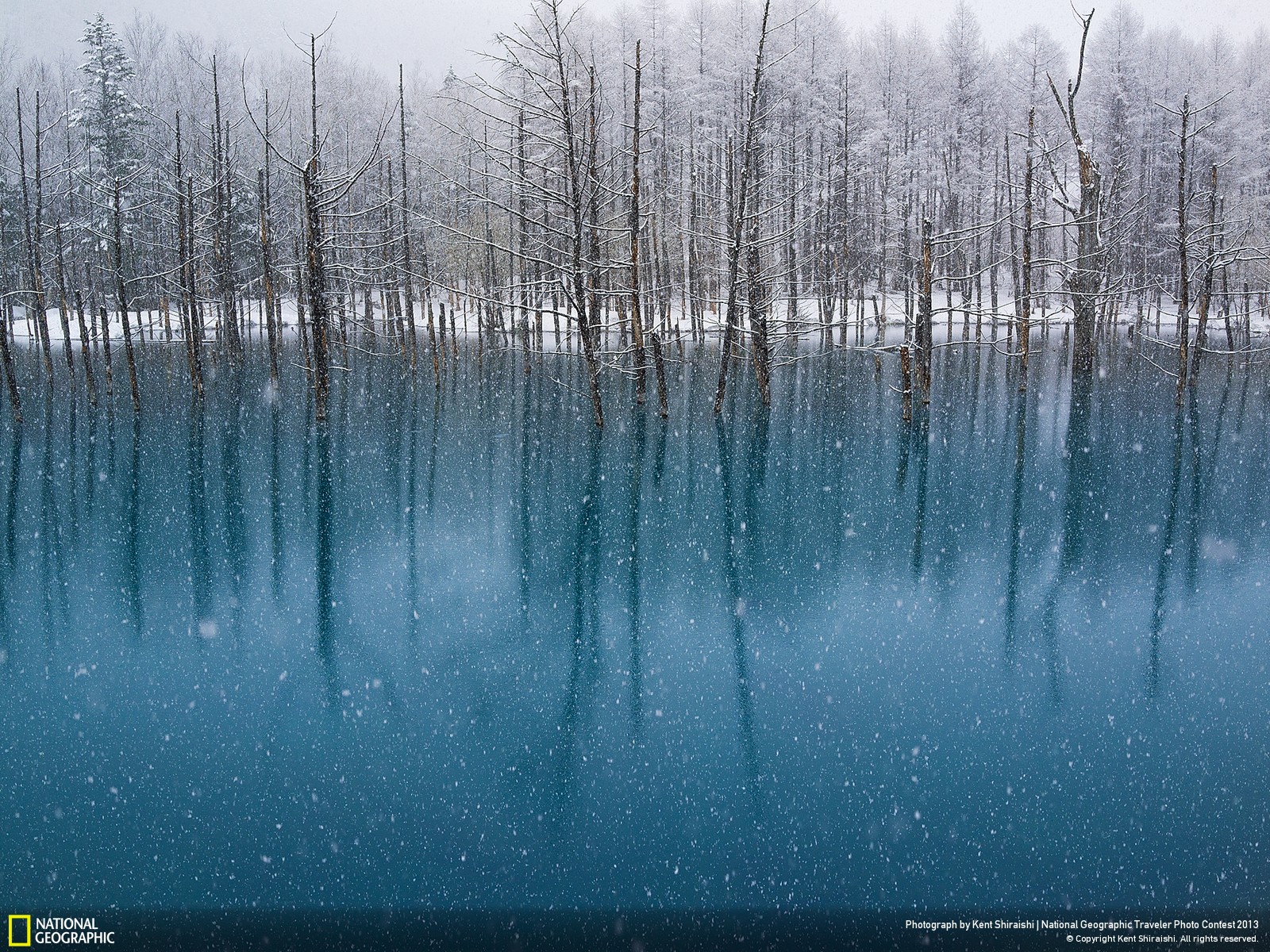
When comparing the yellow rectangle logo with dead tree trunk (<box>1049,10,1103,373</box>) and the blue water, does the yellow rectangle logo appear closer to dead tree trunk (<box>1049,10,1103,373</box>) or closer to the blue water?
the blue water

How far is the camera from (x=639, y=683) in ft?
24.5

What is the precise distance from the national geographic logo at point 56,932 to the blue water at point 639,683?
122 mm

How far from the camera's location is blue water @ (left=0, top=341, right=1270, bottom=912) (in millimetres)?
5113

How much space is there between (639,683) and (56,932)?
4.25 metres

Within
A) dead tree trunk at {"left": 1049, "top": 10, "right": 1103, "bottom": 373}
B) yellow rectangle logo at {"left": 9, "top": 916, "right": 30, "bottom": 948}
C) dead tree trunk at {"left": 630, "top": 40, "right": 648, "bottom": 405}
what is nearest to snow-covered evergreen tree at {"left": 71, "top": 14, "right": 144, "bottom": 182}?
dead tree trunk at {"left": 630, "top": 40, "right": 648, "bottom": 405}

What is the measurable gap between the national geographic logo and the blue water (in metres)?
0.12

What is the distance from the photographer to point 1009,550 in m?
10.9

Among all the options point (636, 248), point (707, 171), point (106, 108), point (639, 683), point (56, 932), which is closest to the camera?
point (56, 932)

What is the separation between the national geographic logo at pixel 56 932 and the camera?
15.1 ft

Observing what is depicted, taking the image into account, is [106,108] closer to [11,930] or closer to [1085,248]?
[1085,248]

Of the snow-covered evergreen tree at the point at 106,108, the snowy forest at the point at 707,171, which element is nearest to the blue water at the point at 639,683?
the snowy forest at the point at 707,171

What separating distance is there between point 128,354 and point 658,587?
58.1 ft

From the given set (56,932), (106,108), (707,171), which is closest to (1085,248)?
(707,171)

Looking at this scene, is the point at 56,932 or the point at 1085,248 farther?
the point at 1085,248
